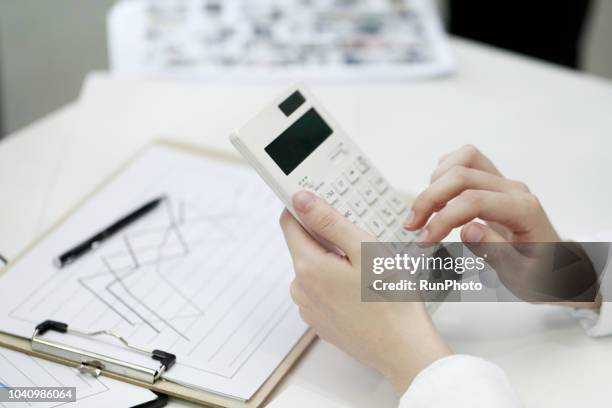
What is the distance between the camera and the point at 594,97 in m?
0.86

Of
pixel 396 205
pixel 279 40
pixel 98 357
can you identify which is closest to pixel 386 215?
pixel 396 205

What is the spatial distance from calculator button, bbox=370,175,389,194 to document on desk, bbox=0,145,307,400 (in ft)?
0.36

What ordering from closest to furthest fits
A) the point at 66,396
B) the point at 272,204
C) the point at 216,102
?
1. the point at 66,396
2. the point at 272,204
3. the point at 216,102

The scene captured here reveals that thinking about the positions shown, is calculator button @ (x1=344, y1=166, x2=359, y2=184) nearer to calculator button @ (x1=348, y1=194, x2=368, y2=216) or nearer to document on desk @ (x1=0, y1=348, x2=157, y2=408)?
calculator button @ (x1=348, y1=194, x2=368, y2=216)

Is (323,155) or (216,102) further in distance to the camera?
(216,102)

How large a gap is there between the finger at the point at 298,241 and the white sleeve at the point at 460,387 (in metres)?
0.11

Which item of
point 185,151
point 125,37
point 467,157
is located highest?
point 125,37

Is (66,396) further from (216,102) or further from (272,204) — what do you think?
(216,102)

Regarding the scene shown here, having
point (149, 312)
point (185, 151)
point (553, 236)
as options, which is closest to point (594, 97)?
point (553, 236)

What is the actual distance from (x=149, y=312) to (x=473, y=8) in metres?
0.96

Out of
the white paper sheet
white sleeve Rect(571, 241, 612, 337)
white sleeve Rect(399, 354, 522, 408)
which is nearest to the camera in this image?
white sleeve Rect(399, 354, 522, 408)

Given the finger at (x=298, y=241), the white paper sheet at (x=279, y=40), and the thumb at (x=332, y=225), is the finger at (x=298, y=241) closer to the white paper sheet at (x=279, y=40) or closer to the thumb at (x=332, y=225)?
the thumb at (x=332, y=225)

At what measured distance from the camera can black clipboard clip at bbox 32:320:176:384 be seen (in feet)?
1.62

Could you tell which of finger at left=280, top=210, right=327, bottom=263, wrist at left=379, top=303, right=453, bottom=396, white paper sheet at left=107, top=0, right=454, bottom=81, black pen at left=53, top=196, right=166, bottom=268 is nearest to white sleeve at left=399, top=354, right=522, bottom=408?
wrist at left=379, top=303, right=453, bottom=396
